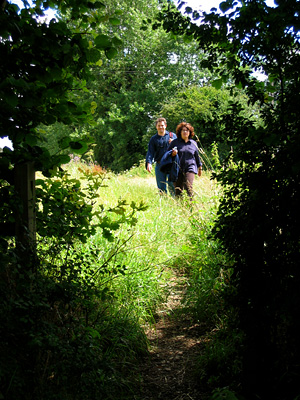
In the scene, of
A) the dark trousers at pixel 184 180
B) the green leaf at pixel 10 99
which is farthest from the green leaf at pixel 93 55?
the dark trousers at pixel 184 180

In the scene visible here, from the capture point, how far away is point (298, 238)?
89.7 inches

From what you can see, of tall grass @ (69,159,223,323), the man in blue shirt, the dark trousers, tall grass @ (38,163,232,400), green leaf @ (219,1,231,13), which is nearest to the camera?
green leaf @ (219,1,231,13)

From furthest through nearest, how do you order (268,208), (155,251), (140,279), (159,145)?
(159,145) → (155,251) → (140,279) → (268,208)

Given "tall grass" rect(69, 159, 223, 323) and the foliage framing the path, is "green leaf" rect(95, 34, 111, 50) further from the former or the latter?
"tall grass" rect(69, 159, 223, 323)

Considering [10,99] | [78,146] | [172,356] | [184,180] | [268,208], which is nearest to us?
[10,99]

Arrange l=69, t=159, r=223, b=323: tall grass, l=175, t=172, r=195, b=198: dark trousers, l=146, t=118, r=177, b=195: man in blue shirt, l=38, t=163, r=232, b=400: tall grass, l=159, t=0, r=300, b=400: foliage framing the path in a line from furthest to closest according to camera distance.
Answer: l=146, t=118, r=177, b=195: man in blue shirt, l=175, t=172, r=195, b=198: dark trousers, l=69, t=159, r=223, b=323: tall grass, l=38, t=163, r=232, b=400: tall grass, l=159, t=0, r=300, b=400: foliage framing the path

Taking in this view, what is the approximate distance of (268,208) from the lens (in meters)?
2.38

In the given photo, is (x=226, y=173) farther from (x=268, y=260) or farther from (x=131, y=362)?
(x=131, y=362)

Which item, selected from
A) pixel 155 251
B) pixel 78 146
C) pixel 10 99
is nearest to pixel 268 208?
pixel 78 146

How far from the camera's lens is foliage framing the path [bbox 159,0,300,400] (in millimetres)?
2193

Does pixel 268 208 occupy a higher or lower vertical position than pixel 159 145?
lower

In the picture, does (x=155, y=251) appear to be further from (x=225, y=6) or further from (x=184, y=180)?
(x=225, y=6)

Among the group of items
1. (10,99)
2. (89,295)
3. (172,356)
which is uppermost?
(10,99)

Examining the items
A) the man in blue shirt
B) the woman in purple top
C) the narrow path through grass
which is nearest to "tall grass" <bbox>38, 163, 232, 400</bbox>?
the narrow path through grass
